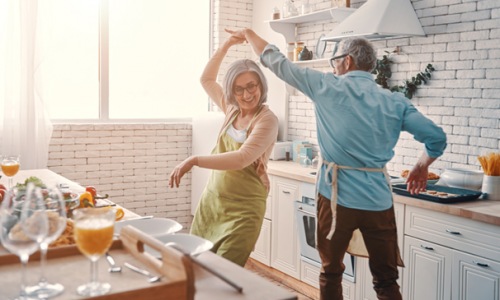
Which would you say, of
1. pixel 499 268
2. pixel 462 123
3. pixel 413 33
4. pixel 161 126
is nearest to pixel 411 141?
pixel 462 123

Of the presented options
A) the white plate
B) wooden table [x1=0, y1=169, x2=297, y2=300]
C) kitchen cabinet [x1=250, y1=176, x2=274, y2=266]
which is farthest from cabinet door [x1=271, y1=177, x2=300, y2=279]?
wooden table [x1=0, y1=169, x2=297, y2=300]

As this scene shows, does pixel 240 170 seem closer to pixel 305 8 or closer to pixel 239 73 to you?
pixel 239 73

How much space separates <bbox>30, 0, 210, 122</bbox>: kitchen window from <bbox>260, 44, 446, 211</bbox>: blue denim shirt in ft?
9.49

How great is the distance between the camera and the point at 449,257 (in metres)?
3.17

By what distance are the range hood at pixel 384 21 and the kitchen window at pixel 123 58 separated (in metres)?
2.23

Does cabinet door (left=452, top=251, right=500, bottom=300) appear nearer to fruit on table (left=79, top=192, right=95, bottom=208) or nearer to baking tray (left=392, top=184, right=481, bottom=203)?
baking tray (left=392, top=184, right=481, bottom=203)

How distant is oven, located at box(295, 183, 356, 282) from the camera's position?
4172mm

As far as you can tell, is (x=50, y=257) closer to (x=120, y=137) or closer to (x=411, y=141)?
(x=411, y=141)

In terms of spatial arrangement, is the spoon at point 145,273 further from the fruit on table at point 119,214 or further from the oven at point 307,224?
the oven at point 307,224

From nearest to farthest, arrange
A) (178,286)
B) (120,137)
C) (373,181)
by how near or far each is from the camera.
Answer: (178,286) → (373,181) → (120,137)

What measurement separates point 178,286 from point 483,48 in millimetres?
2996

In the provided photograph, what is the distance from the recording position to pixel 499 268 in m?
2.91

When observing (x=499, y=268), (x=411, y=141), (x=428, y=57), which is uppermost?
(x=428, y=57)

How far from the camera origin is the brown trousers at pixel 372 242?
2812 mm
